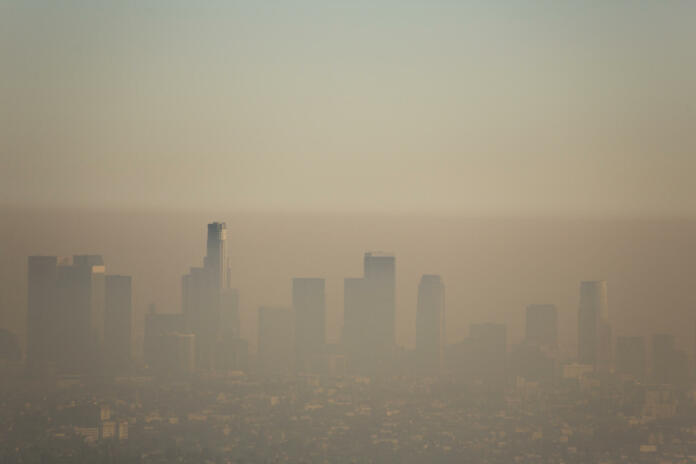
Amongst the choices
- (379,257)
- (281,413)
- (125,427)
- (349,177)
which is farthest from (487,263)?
(125,427)

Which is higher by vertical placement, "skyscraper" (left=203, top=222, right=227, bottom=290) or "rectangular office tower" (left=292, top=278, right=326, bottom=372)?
"skyscraper" (left=203, top=222, right=227, bottom=290)

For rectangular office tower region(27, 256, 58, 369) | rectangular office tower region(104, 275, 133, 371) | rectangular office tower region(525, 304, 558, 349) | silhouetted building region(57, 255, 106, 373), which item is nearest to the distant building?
rectangular office tower region(525, 304, 558, 349)

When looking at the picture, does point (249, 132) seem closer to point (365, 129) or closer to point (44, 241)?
point (365, 129)

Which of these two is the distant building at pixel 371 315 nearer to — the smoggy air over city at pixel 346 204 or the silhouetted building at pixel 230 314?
the smoggy air over city at pixel 346 204

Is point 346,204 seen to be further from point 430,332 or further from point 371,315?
point 430,332

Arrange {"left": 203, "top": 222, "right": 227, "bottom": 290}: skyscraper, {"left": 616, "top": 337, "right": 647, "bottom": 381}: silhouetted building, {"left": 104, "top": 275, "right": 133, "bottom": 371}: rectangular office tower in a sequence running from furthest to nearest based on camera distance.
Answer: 1. {"left": 203, "top": 222, "right": 227, "bottom": 290}: skyscraper
2. {"left": 104, "top": 275, "right": 133, "bottom": 371}: rectangular office tower
3. {"left": 616, "top": 337, "right": 647, "bottom": 381}: silhouetted building

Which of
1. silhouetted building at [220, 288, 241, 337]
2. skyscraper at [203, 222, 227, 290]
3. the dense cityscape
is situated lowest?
the dense cityscape

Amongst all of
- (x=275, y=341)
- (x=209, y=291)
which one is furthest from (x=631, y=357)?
(x=209, y=291)

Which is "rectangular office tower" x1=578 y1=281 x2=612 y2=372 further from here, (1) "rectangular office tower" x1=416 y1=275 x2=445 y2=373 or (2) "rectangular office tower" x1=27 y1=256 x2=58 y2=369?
(2) "rectangular office tower" x1=27 y1=256 x2=58 y2=369
